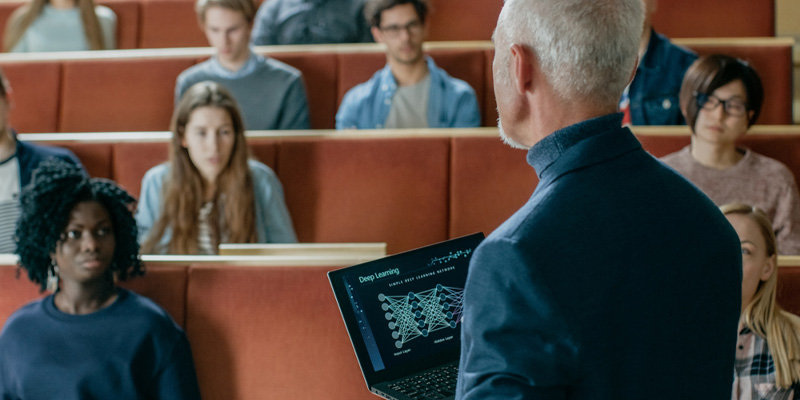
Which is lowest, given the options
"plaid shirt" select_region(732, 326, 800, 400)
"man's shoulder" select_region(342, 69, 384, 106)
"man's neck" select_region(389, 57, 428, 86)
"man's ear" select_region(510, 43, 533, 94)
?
"plaid shirt" select_region(732, 326, 800, 400)

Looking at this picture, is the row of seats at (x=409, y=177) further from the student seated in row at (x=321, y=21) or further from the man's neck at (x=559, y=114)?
the man's neck at (x=559, y=114)

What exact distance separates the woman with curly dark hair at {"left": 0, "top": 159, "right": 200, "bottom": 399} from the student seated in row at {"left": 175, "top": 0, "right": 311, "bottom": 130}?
1.57 ft

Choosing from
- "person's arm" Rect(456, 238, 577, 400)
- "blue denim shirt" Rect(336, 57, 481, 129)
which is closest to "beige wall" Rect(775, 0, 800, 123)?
"blue denim shirt" Rect(336, 57, 481, 129)

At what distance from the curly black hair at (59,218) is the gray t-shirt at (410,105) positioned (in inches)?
19.2

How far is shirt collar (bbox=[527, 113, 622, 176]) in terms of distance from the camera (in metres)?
0.30

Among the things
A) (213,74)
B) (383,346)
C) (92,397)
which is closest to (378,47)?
(213,74)

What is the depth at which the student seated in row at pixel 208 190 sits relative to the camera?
3.14 feet

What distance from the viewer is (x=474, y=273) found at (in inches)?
11.5

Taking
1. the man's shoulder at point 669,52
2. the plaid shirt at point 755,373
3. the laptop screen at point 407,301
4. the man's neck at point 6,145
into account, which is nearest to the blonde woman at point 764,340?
the plaid shirt at point 755,373

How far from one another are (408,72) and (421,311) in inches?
29.2

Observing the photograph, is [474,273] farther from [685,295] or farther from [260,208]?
[260,208]

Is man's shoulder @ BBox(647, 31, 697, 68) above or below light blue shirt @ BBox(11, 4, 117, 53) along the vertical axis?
below

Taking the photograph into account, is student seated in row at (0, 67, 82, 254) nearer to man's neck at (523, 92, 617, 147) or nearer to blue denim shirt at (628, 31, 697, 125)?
blue denim shirt at (628, 31, 697, 125)

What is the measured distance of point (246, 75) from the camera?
1.17 meters
